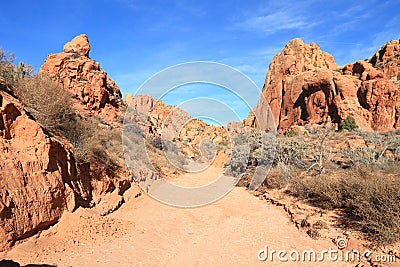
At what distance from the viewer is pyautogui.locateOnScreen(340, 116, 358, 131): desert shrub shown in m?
30.9

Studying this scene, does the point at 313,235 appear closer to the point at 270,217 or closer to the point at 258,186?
the point at 270,217

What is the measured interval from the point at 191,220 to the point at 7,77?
769cm

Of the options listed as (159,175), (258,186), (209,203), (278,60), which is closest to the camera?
(209,203)

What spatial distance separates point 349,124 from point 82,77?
93.6 feet

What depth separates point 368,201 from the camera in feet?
21.6

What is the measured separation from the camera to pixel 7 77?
9.00 m

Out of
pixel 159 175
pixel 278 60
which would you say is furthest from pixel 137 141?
pixel 278 60

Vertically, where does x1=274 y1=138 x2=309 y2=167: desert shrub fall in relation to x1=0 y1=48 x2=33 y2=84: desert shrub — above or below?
below

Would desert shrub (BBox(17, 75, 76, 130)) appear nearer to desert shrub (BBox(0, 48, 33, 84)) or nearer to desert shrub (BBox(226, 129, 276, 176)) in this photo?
desert shrub (BBox(0, 48, 33, 84))

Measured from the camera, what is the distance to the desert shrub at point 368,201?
5574 millimetres

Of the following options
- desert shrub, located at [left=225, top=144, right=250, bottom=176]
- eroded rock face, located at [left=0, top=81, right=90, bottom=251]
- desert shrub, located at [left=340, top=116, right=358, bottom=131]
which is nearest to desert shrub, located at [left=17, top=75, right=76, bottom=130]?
eroded rock face, located at [left=0, top=81, right=90, bottom=251]

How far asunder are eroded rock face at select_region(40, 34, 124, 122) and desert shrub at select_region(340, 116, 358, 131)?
2545cm

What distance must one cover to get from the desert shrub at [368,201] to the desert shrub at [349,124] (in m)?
24.4

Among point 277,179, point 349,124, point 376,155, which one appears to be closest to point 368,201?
point 277,179
